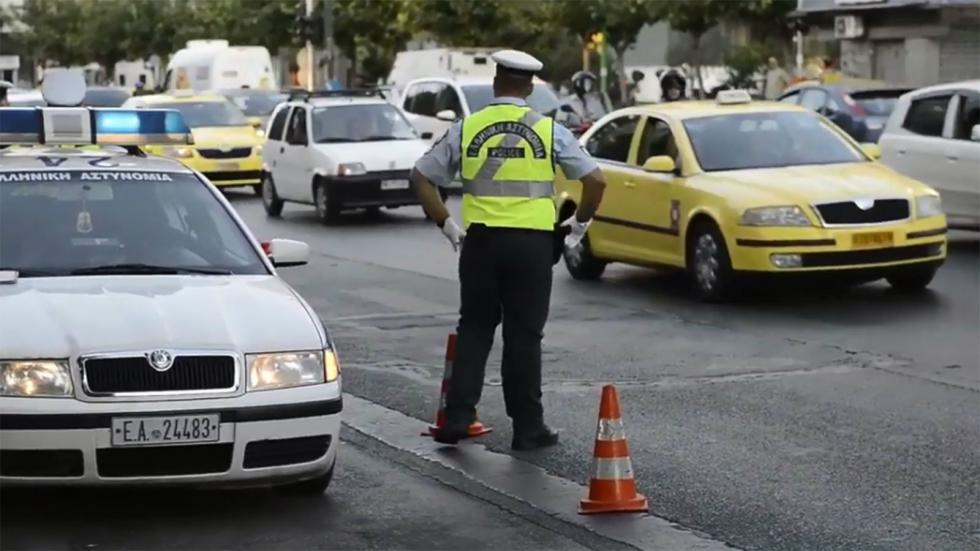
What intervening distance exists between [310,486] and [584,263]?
9.05m

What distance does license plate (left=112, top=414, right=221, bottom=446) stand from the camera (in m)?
6.85

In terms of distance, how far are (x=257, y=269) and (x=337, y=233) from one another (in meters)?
14.5

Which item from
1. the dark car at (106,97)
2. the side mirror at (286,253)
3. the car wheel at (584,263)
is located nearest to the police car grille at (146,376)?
the side mirror at (286,253)

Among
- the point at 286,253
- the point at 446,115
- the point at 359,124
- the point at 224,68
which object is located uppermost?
the point at 286,253

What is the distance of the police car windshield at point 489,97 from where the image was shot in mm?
28625

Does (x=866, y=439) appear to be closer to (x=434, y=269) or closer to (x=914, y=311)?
(x=914, y=311)

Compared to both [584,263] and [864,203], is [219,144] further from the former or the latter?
[864,203]

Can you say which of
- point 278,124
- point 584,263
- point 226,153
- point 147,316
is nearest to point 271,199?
point 278,124

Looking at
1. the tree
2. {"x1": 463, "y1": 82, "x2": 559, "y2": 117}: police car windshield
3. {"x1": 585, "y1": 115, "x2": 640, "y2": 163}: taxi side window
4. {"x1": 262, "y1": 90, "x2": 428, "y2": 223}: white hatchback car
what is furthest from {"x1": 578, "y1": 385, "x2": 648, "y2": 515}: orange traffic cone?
the tree

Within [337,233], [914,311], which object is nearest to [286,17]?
[337,233]

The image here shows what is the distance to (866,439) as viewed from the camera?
9219 millimetres

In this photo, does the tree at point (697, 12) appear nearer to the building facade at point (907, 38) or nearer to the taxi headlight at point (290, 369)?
the building facade at point (907, 38)

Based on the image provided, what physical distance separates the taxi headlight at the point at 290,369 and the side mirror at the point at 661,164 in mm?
7896

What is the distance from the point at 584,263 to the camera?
1664 cm
